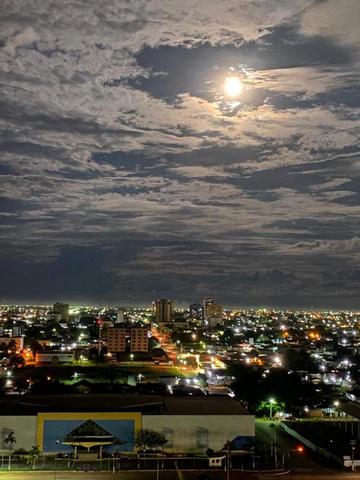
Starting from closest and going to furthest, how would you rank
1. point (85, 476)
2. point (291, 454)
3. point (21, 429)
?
point (85, 476) < point (21, 429) < point (291, 454)

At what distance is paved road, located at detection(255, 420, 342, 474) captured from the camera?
10.6 meters

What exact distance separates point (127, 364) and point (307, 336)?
28.3 meters

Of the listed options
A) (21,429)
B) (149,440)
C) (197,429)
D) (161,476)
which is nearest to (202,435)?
(197,429)

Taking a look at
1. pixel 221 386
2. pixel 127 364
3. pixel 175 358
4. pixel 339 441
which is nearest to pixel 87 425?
pixel 339 441

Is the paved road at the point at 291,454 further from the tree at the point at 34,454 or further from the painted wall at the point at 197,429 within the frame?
the tree at the point at 34,454

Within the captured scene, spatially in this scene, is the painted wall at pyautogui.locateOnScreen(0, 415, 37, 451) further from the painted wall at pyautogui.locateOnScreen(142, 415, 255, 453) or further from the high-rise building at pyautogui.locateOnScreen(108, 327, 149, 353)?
the high-rise building at pyautogui.locateOnScreen(108, 327, 149, 353)

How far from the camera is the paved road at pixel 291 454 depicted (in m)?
10.6

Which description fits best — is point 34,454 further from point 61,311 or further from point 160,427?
point 61,311

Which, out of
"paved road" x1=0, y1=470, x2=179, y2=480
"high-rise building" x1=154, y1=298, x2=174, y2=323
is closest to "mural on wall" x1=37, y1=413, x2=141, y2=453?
"paved road" x1=0, y1=470, x2=179, y2=480

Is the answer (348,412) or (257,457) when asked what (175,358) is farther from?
(257,457)

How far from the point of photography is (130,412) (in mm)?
11695

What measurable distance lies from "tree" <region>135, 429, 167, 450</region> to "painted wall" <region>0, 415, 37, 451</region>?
2.07 m

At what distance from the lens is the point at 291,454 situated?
1180cm

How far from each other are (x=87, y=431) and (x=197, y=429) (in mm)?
2195
